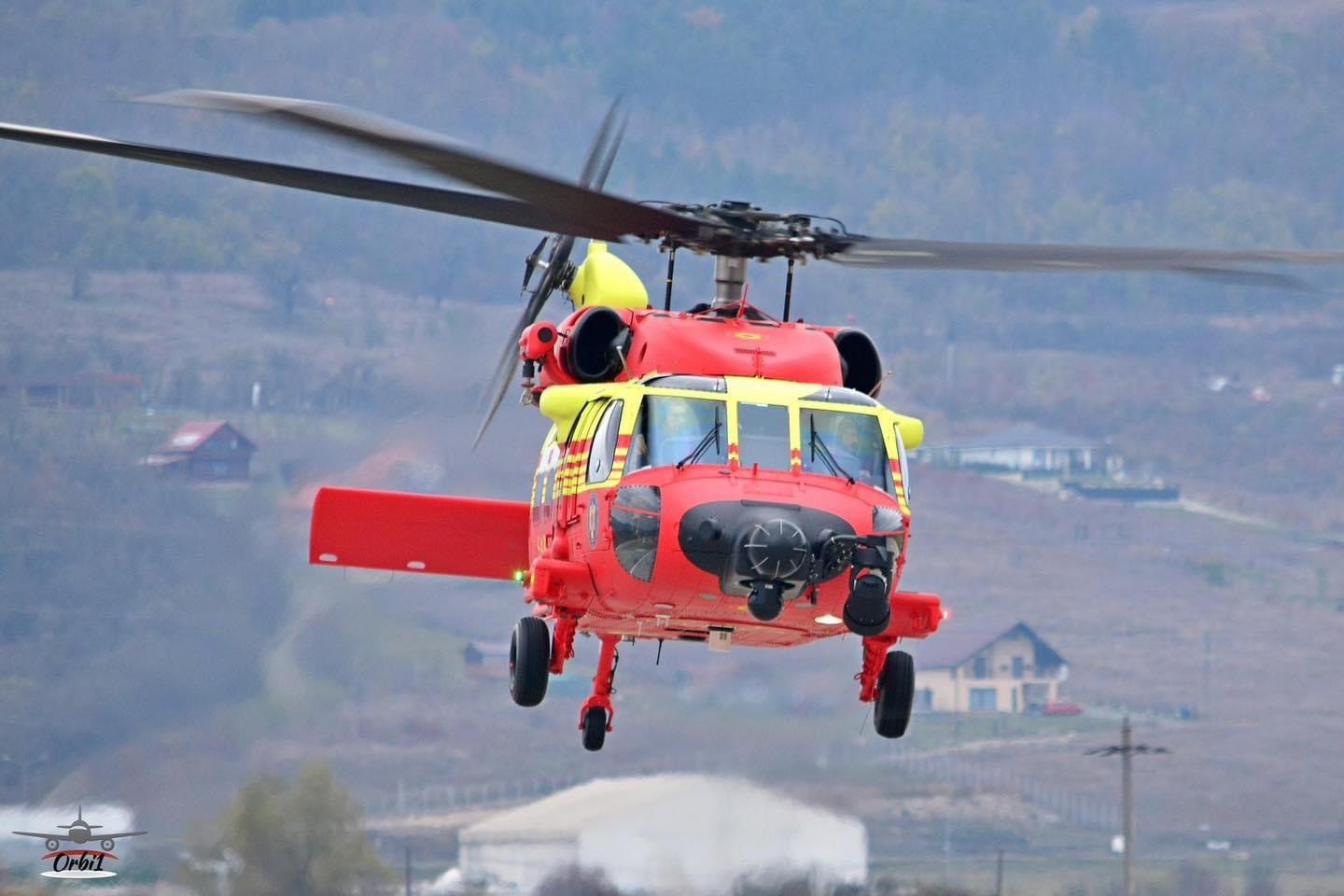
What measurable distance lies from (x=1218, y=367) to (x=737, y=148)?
20550 mm

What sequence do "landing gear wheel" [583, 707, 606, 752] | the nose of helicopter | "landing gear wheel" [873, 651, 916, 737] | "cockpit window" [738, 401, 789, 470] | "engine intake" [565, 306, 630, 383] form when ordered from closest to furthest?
the nose of helicopter < "cockpit window" [738, 401, 789, 470] < "engine intake" [565, 306, 630, 383] < "landing gear wheel" [873, 651, 916, 737] < "landing gear wheel" [583, 707, 606, 752]

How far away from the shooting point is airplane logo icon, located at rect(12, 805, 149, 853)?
84.8 feet

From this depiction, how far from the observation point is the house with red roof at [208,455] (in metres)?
42.0

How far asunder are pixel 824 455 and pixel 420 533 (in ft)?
15.8

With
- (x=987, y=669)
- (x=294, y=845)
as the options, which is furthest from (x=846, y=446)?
(x=987, y=669)

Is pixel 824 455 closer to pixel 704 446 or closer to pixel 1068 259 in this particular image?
pixel 704 446

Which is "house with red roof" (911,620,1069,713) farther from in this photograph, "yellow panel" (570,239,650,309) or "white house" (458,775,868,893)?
"yellow panel" (570,239,650,309)

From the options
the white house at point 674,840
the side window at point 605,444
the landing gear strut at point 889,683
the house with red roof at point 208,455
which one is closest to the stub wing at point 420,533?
the side window at point 605,444

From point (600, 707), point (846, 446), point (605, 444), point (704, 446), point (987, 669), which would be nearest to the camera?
point (704, 446)

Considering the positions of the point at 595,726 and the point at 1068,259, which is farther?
the point at 595,726

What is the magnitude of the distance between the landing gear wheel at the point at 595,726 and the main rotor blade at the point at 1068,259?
4.01m

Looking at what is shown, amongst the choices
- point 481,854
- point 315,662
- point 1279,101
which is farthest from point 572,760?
point 1279,101

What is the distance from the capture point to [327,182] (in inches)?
516

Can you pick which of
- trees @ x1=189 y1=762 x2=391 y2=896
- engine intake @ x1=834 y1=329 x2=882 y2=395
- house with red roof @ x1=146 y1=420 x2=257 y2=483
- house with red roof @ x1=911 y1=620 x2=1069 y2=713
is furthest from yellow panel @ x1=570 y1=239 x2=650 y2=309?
house with red roof @ x1=911 y1=620 x2=1069 y2=713
